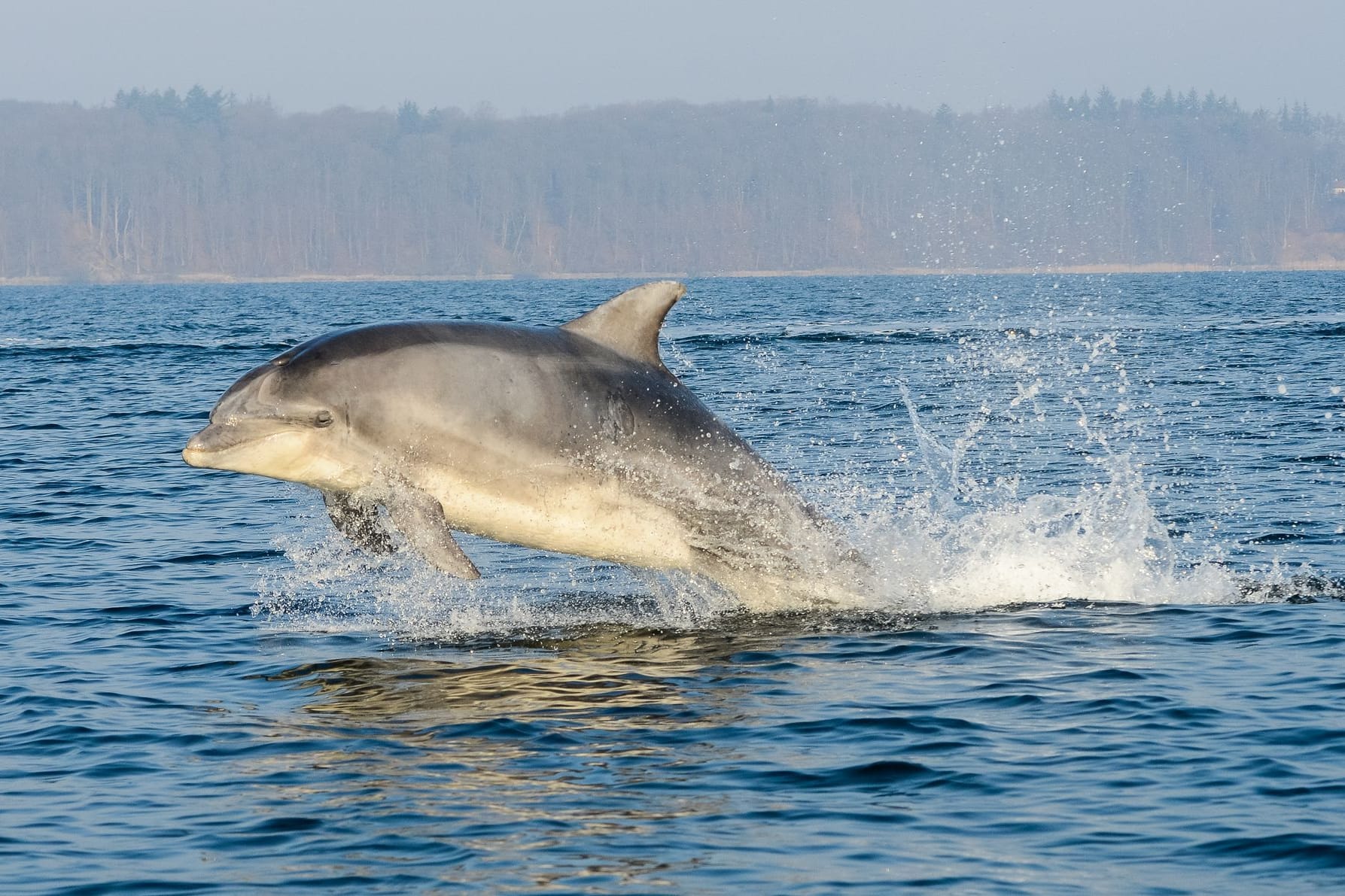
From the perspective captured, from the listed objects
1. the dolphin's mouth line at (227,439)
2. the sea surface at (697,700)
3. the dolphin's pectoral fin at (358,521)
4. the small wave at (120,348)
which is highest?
the dolphin's mouth line at (227,439)

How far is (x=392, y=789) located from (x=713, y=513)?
3.98 meters

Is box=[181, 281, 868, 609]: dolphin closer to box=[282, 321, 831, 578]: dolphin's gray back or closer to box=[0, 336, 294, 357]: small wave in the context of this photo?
box=[282, 321, 831, 578]: dolphin's gray back

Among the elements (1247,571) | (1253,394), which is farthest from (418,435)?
(1253,394)

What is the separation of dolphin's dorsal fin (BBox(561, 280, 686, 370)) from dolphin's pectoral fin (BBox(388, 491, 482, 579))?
68.1 inches

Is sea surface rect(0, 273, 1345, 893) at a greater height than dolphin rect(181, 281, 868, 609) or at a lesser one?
lesser

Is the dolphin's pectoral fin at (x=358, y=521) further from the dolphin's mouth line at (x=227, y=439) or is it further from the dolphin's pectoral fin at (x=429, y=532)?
the dolphin's mouth line at (x=227, y=439)

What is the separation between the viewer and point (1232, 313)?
7681 centimetres

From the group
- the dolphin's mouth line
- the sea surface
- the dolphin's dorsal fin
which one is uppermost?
the dolphin's dorsal fin

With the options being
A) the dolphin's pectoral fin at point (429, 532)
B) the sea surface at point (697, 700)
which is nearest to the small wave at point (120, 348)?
the sea surface at point (697, 700)

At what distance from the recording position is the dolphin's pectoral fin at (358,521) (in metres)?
11.8

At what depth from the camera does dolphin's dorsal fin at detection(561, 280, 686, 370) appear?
40.6 feet

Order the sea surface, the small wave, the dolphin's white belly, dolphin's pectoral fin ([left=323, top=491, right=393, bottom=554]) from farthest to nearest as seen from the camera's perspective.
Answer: the small wave
dolphin's pectoral fin ([left=323, top=491, right=393, bottom=554])
the dolphin's white belly
the sea surface

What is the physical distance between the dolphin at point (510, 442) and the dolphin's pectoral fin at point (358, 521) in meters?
0.01

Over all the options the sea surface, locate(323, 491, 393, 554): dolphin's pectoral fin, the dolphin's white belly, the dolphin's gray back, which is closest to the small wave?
the sea surface
